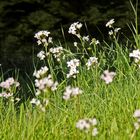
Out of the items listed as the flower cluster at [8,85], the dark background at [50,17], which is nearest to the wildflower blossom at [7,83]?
the flower cluster at [8,85]

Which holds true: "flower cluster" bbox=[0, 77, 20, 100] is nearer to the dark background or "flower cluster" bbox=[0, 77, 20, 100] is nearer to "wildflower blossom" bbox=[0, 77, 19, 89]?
"wildflower blossom" bbox=[0, 77, 19, 89]

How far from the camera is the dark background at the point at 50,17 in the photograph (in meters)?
6.05

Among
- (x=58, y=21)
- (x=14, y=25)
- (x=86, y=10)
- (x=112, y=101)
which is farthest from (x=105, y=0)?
(x=112, y=101)

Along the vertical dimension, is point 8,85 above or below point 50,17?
above

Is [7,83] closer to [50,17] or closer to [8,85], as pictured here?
[8,85]

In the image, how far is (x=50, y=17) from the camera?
6449 millimetres

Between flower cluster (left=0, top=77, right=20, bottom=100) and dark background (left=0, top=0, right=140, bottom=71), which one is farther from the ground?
flower cluster (left=0, top=77, right=20, bottom=100)

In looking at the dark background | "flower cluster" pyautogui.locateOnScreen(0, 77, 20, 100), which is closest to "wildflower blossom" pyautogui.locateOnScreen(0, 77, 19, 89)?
"flower cluster" pyautogui.locateOnScreen(0, 77, 20, 100)

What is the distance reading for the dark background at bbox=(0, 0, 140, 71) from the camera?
6.05m

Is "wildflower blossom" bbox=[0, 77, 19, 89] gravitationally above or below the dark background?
above

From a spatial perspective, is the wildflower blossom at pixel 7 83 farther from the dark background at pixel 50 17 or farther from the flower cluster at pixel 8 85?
the dark background at pixel 50 17

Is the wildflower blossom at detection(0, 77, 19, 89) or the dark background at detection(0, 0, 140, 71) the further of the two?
the dark background at detection(0, 0, 140, 71)

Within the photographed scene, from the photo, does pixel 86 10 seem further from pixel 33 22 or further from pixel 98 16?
pixel 33 22

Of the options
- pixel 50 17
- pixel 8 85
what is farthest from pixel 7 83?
pixel 50 17
